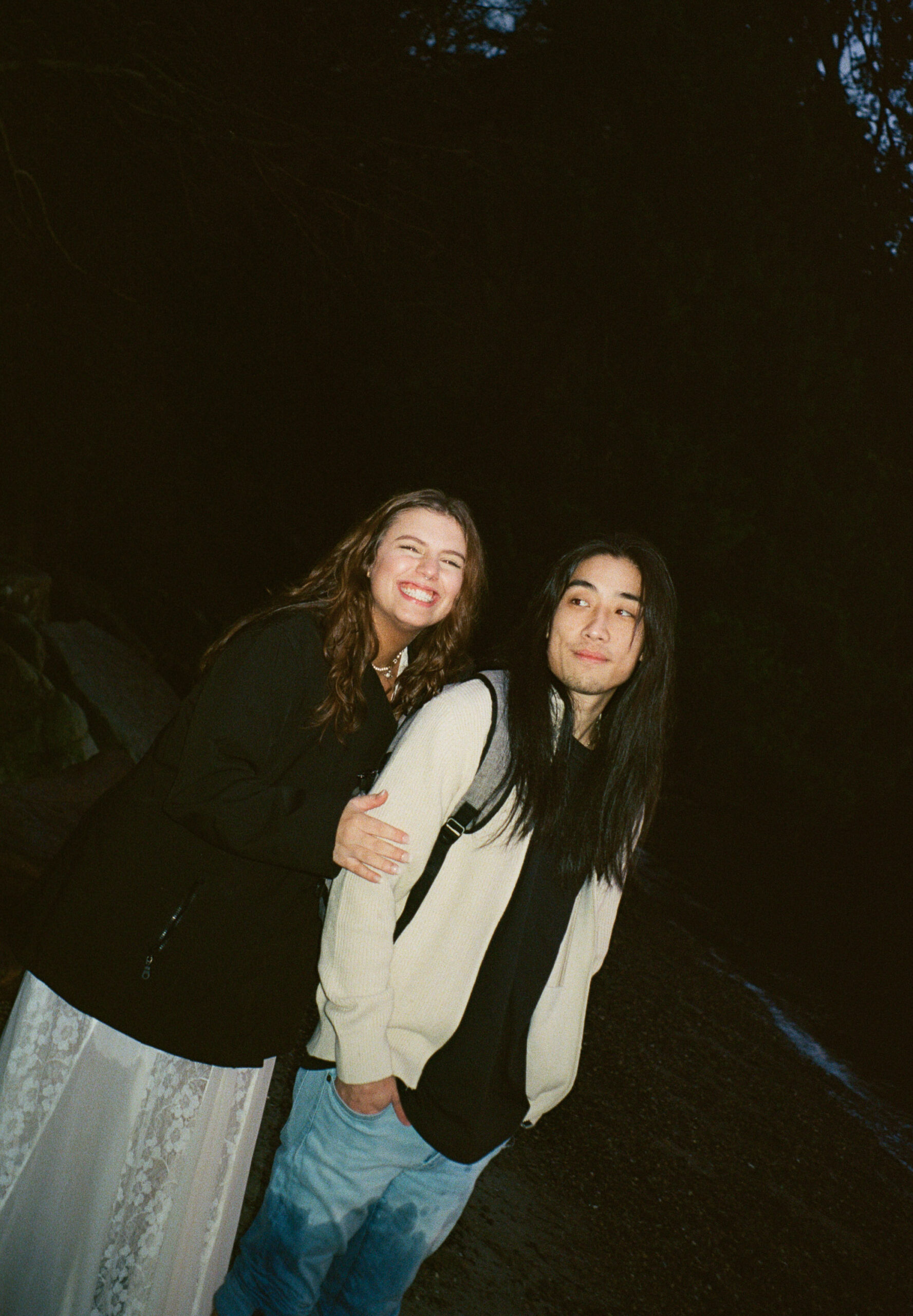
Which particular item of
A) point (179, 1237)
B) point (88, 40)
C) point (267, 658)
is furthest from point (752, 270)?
point (179, 1237)

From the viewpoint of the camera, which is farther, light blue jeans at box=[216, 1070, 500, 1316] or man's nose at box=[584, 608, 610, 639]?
man's nose at box=[584, 608, 610, 639]

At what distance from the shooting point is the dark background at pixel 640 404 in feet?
26.7

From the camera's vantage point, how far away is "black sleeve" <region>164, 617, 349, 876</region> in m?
1.50

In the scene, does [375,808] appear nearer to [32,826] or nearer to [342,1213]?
[342,1213]

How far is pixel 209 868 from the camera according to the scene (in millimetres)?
1571

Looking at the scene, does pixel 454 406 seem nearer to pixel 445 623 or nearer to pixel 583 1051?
pixel 583 1051

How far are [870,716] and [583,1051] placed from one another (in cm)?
819

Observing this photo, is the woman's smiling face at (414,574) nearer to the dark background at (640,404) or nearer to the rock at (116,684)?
the rock at (116,684)

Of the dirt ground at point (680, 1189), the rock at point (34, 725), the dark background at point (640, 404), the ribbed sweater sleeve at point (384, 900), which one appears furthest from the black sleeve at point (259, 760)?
the dark background at point (640, 404)

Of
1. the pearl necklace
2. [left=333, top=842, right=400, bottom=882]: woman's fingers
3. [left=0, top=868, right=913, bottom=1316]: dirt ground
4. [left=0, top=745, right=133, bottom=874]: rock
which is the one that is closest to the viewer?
[left=333, top=842, right=400, bottom=882]: woman's fingers

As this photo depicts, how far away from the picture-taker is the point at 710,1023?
5.63 m

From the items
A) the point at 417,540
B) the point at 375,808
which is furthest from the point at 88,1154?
the point at 417,540

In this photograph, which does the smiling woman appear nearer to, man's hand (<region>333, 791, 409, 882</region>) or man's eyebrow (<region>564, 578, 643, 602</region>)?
man's hand (<region>333, 791, 409, 882</region>)

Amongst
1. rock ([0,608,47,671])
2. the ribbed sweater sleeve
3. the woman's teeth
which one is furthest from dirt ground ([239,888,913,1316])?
rock ([0,608,47,671])
